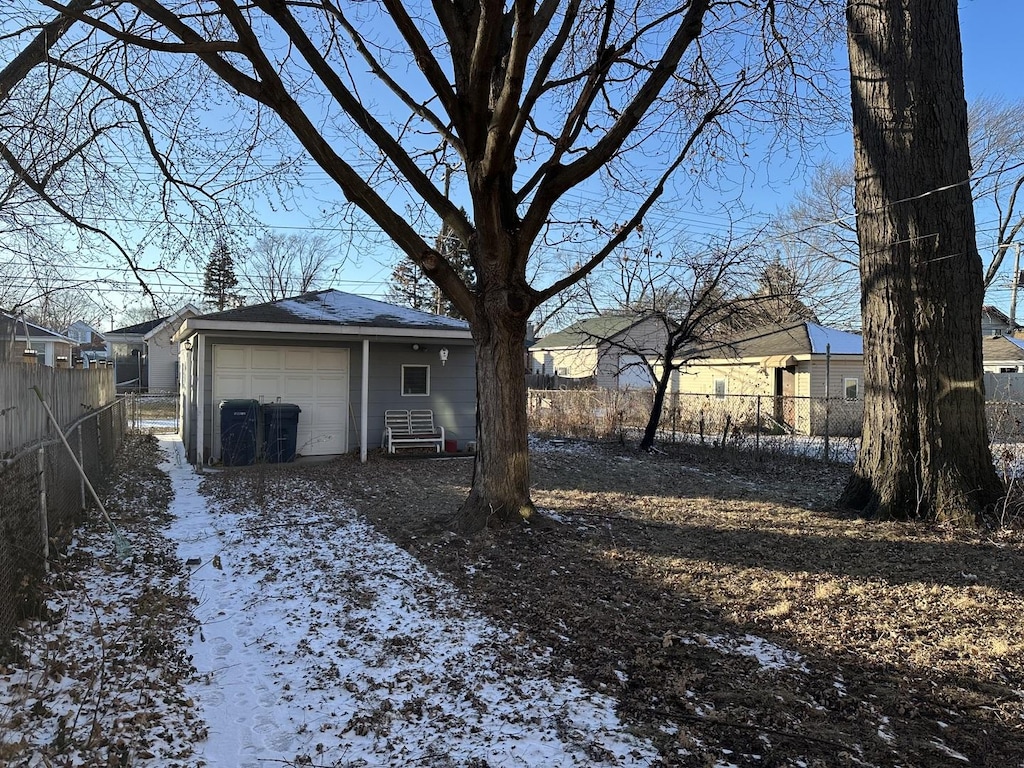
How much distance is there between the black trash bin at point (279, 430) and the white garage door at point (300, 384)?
0.49m

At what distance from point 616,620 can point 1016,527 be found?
4.48 meters

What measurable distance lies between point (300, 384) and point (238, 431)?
1506mm

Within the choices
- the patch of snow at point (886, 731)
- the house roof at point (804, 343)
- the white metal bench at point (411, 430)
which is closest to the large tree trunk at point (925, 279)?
the patch of snow at point (886, 731)

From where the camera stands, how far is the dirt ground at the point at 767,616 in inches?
113

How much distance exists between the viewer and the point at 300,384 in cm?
1200

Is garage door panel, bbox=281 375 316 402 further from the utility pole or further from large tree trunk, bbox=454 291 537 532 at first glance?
the utility pole

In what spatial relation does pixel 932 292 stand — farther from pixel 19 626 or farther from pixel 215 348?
pixel 215 348

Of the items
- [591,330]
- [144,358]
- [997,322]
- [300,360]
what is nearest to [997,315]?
[997,322]

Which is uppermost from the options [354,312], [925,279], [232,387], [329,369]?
[354,312]

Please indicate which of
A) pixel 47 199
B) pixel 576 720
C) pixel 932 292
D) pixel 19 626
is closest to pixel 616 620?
pixel 576 720

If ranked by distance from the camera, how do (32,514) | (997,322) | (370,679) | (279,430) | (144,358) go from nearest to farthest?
(370,679) < (32,514) < (279,430) < (997,322) < (144,358)

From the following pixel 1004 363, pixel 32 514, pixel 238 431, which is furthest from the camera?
pixel 1004 363

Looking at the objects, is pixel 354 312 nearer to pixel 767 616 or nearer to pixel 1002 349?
pixel 767 616

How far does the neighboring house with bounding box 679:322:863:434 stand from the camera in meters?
17.7
